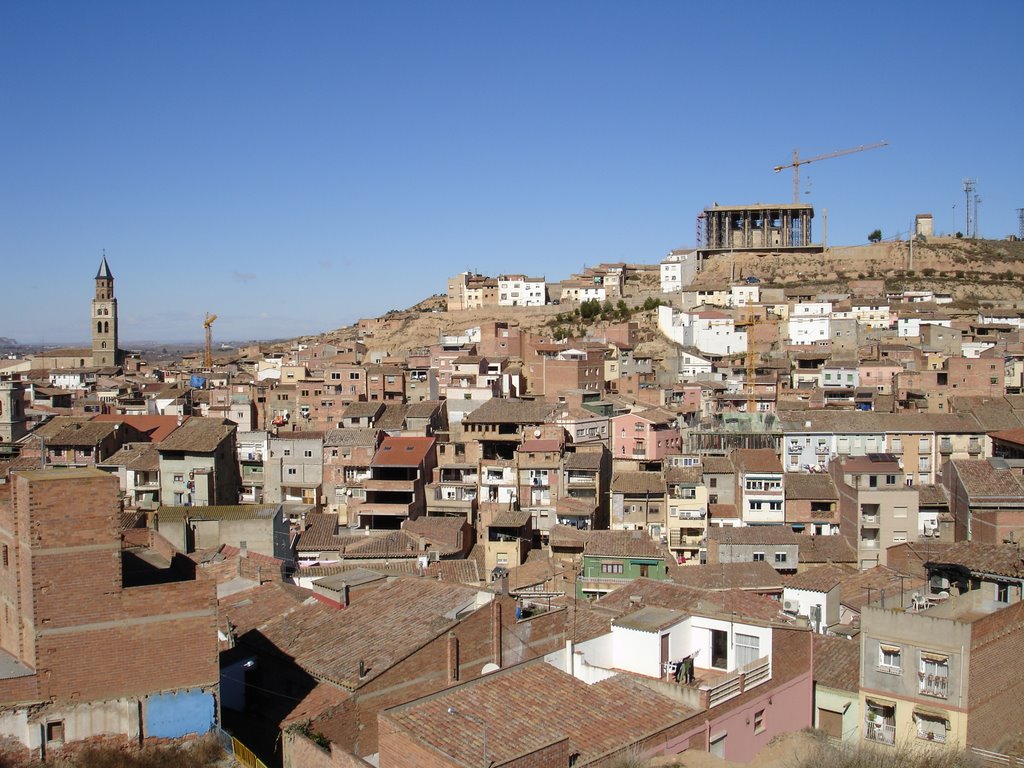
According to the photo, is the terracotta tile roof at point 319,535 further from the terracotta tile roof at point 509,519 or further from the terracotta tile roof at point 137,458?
the terracotta tile roof at point 137,458

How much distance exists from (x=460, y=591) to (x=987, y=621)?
7.78 metres

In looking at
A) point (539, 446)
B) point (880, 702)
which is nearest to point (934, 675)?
point (880, 702)

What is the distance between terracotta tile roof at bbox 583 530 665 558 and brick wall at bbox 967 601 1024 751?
11679 mm

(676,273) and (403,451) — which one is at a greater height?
(676,273)

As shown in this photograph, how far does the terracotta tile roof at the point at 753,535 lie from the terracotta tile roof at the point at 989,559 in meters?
7.88

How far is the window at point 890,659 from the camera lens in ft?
48.6

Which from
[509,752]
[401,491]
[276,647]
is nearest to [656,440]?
[401,491]

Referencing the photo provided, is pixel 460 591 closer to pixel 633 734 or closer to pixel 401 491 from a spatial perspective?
pixel 633 734

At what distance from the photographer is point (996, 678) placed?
14.6 metres

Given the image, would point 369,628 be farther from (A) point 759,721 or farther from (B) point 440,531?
(B) point 440,531

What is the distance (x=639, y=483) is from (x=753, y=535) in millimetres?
5417

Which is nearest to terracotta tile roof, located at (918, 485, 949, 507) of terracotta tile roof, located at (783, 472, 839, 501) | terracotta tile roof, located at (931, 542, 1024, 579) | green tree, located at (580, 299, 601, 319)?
terracotta tile roof, located at (783, 472, 839, 501)

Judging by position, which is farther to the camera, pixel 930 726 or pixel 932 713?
pixel 930 726

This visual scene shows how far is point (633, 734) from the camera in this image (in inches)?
457
